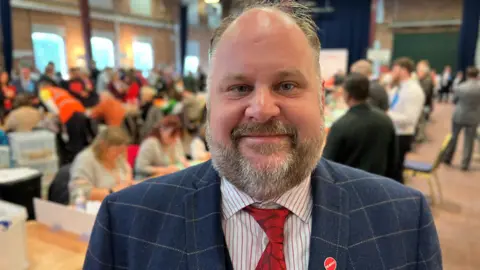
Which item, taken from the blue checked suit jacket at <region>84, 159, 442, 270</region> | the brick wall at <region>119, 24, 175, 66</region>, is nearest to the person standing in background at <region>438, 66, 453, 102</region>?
the brick wall at <region>119, 24, 175, 66</region>

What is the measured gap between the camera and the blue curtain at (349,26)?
997 centimetres

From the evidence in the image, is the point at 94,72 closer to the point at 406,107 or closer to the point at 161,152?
the point at 161,152

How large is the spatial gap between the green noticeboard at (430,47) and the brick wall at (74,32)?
32.7 feet

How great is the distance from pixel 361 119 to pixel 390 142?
13.2 inches

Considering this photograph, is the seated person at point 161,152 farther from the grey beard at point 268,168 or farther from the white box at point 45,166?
the grey beard at point 268,168

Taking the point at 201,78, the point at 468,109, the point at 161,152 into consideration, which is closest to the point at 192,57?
the point at 201,78

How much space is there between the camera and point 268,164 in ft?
2.38

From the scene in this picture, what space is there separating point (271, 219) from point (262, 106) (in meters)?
0.25

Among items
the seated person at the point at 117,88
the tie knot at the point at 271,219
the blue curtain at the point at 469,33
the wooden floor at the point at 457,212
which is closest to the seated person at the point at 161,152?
the wooden floor at the point at 457,212

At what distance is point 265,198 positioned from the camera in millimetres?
775

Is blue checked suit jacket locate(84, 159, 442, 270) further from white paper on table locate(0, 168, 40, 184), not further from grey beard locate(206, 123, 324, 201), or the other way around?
white paper on table locate(0, 168, 40, 184)

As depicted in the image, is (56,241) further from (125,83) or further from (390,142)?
(125,83)

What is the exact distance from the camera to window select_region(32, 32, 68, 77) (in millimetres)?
8648

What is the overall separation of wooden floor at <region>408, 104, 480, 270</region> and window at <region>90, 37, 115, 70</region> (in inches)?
327
